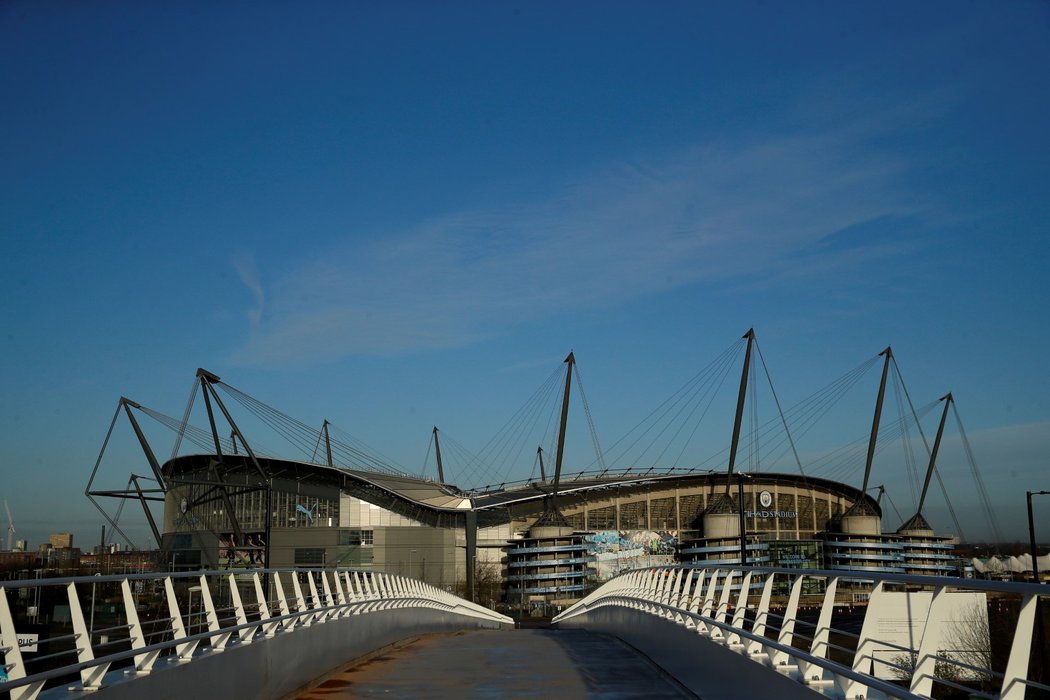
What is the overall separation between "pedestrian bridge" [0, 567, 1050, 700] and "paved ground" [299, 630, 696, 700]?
0.13 ft

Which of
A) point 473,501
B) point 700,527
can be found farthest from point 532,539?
point 700,527

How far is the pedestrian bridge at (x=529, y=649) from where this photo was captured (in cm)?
704

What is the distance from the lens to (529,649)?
20.6 m

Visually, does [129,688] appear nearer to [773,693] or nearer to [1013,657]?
[773,693]

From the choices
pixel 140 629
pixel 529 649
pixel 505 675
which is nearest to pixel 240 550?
pixel 529 649

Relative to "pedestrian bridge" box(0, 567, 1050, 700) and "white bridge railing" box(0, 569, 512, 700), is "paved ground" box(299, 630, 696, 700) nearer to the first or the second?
"pedestrian bridge" box(0, 567, 1050, 700)

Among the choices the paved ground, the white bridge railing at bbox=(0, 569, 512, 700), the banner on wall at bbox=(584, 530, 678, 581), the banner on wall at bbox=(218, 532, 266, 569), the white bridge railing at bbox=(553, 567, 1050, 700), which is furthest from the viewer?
the banner on wall at bbox=(584, 530, 678, 581)

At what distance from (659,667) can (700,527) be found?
132 meters

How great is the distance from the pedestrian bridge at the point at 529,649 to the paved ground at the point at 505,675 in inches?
1.6

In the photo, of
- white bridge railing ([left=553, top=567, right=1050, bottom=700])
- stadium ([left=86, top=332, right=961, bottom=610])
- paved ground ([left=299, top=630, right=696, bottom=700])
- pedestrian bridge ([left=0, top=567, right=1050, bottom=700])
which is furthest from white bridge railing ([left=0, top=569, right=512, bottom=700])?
stadium ([left=86, top=332, right=961, bottom=610])

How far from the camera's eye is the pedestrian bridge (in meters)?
7.04

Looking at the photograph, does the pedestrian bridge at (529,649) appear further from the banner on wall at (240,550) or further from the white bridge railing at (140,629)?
the banner on wall at (240,550)

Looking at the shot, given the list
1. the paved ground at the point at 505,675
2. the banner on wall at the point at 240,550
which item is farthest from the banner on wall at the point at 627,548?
the paved ground at the point at 505,675

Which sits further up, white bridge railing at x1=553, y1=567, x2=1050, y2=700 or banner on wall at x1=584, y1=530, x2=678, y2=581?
white bridge railing at x1=553, y1=567, x2=1050, y2=700
